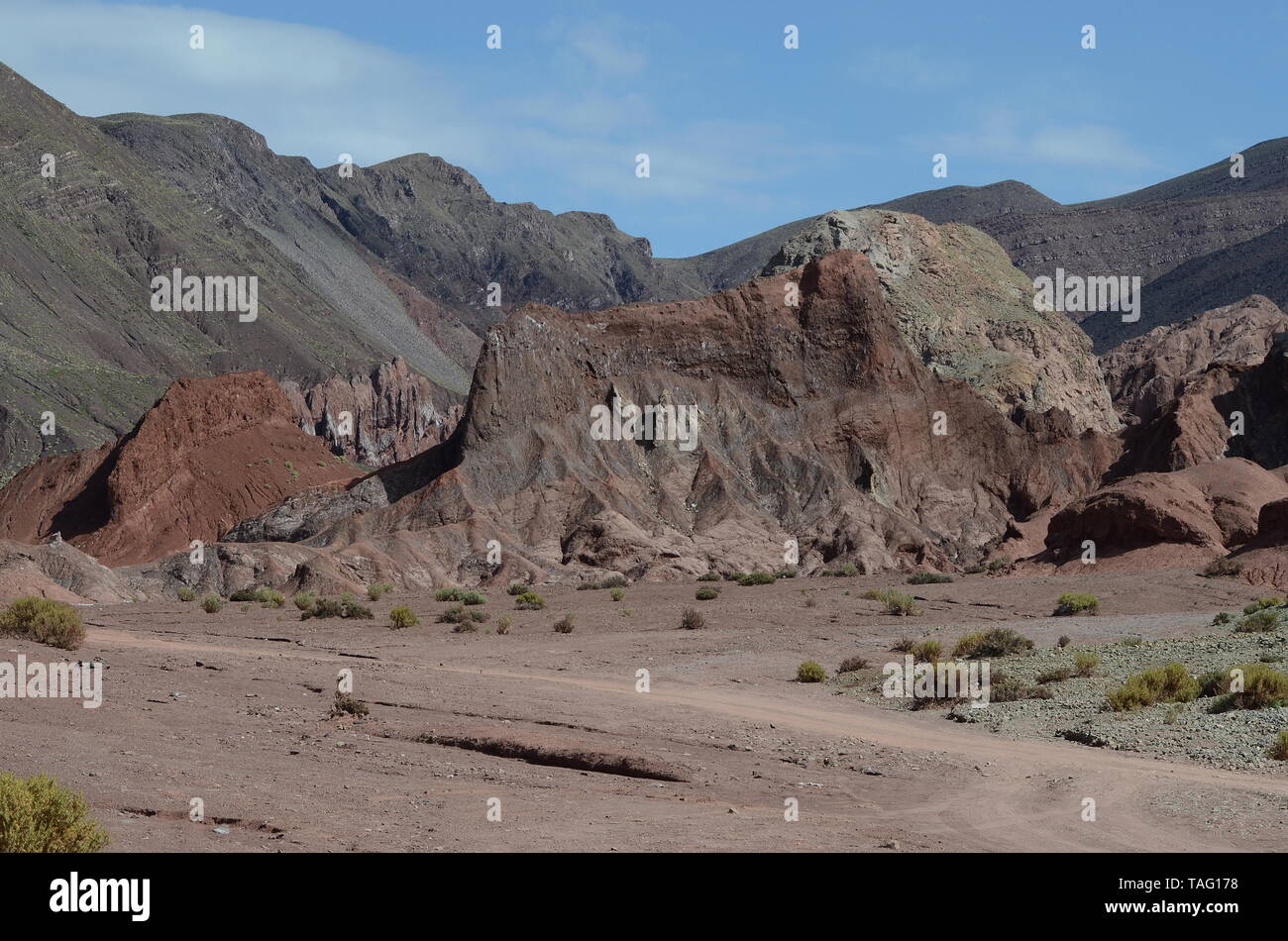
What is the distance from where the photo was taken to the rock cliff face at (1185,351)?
4825 inches

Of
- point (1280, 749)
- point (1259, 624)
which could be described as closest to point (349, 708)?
point (1280, 749)

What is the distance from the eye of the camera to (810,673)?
2702 cm

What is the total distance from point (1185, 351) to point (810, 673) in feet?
379

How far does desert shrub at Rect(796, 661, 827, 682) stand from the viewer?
88.3ft

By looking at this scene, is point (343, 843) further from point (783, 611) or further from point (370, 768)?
point (783, 611)

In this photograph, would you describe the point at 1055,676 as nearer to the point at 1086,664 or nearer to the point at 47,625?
the point at 1086,664

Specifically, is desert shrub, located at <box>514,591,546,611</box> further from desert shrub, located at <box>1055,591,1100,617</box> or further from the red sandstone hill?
the red sandstone hill

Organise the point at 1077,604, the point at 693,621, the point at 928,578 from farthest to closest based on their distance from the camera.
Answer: the point at 928,578, the point at 1077,604, the point at 693,621

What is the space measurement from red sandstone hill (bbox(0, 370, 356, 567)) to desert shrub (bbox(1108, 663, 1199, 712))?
221ft

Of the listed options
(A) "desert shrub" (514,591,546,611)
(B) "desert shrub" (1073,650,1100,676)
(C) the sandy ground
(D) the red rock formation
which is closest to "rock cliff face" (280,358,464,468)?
(A) "desert shrub" (514,591,546,611)

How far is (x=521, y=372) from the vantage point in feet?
239

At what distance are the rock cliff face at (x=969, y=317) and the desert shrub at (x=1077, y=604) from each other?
52.2 metres

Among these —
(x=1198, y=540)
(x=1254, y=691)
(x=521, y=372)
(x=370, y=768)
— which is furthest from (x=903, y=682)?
(x=521, y=372)
